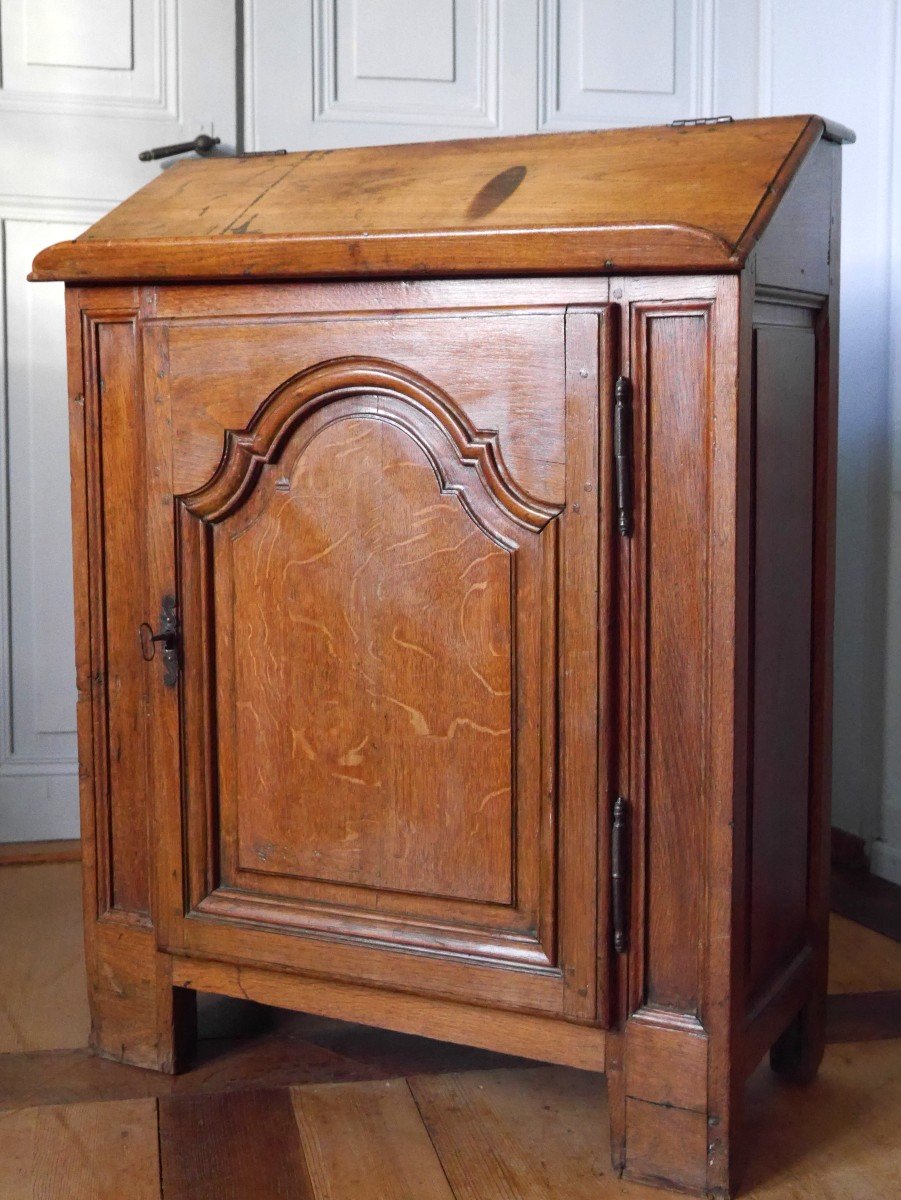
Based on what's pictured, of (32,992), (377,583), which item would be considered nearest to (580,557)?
(377,583)

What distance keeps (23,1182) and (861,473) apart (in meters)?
1.79

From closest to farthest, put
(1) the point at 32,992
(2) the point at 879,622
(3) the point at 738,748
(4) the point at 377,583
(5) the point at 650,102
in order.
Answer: (3) the point at 738,748
(4) the point at 377,583
(1) the point at 32,992
(2) the point at 879,622
(5) the point at 650,102

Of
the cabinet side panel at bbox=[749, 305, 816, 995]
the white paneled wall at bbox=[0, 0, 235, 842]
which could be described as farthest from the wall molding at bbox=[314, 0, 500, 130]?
the cabinet side panel at bbox=[749, 305, 816, 995]


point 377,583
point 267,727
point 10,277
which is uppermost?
point 10,277

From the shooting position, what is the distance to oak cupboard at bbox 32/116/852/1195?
1.42m

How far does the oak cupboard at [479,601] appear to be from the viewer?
1423 millimetres

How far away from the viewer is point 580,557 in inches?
57.1

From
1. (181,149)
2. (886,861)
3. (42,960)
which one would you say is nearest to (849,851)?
(886,861)

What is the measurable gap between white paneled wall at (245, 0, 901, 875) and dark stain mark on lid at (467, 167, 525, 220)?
104 cm

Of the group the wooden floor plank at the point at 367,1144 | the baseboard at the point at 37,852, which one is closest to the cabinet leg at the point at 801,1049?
the wooden floor plank at the point at 367,1144

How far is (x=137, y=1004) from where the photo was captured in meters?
1.75

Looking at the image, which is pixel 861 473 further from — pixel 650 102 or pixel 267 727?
pixel 267 727

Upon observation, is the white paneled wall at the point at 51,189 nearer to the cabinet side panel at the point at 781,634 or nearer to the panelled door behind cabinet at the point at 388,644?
the panelled door behind cabinet at the point at 388,644

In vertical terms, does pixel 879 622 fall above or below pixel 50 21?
below
